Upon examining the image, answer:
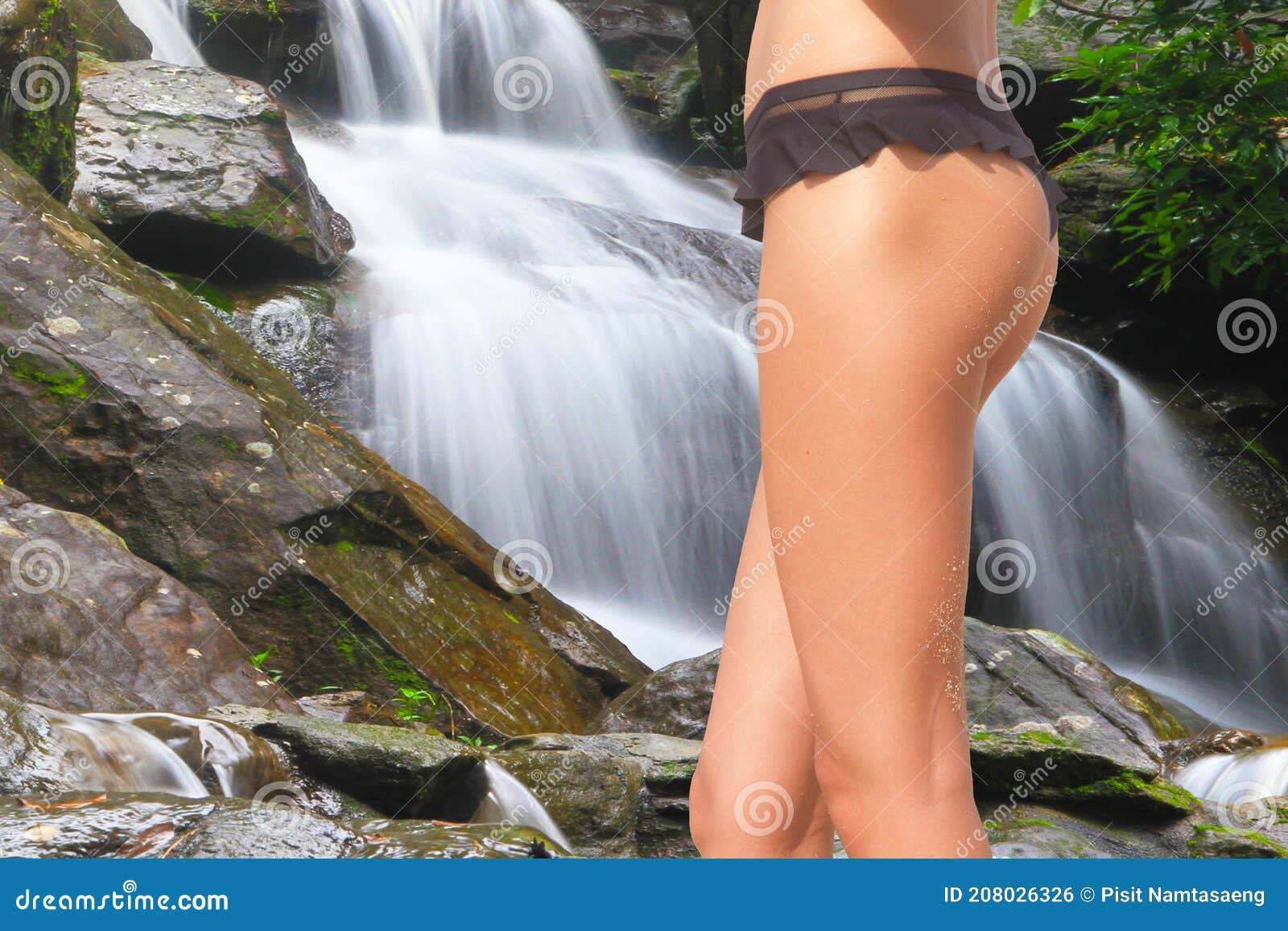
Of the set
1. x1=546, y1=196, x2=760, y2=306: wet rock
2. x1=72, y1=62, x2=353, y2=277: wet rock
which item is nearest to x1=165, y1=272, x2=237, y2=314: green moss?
x1=72, y1=62, x2=353, y2=277: wet rock

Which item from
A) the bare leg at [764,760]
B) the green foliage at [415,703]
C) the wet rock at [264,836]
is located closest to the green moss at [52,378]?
the green foliage at [415,703]

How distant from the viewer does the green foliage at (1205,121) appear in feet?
20.4

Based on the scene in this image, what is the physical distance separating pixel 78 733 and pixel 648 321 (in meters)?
5.91

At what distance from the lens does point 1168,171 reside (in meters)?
7.19

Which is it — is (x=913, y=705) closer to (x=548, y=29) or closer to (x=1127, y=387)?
(x=1127, y=387)

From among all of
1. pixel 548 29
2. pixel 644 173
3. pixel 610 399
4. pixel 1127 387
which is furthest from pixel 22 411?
pixel 548 29

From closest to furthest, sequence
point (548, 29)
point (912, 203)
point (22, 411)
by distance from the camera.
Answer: point (912, 203), point (22, 411), point (548, 29)

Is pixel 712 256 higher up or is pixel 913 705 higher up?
pixel 913 705

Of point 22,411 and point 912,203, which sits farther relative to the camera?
point 22,411

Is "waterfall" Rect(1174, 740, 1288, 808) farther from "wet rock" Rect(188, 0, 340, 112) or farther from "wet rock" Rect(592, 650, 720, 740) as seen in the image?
"wet rock" Rect(188, 0, 340, 112)

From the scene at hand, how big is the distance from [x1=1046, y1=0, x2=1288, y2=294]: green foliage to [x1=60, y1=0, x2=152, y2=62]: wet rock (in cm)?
755

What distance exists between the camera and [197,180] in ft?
24.4

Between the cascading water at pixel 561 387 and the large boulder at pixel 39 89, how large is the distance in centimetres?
208

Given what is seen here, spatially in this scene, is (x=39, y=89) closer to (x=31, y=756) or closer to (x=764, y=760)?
(x=31, y=756)
